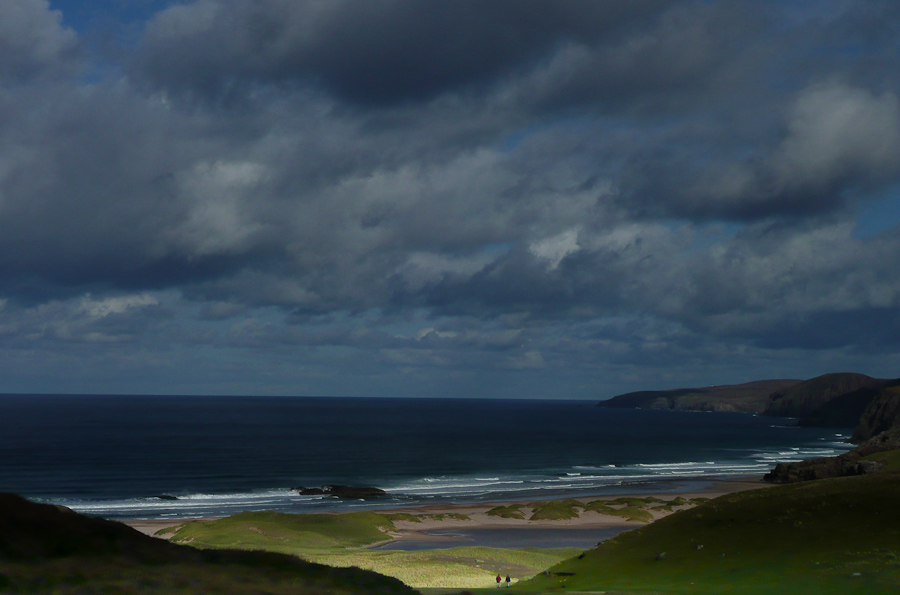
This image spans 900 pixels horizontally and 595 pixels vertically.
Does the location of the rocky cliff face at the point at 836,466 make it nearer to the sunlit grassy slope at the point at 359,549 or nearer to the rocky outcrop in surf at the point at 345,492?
the sunlit grassy slope at the point at 359,549

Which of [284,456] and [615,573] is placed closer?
[615,573]

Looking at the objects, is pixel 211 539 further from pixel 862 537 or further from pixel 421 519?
pixel 862 537

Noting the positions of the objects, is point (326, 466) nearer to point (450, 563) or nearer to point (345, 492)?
point (345, 492)

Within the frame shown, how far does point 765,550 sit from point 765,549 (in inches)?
6.1

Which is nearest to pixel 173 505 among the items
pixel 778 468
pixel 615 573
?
pixel 615 573

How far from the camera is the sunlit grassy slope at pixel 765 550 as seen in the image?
25641 mm

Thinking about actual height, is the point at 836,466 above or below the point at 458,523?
above

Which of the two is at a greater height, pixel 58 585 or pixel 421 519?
pixel 58 585

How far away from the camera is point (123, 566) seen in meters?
15.9

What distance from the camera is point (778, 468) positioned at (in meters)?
98.2

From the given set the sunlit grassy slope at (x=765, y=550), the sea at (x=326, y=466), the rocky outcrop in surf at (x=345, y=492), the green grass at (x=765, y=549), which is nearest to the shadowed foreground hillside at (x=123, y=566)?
the sunlit grassy slope at (x=765, y=550)

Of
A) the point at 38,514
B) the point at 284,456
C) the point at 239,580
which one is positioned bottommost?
the point at 284,456

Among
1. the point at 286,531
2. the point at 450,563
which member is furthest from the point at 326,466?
the point at 450,563

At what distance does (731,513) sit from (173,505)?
65420 mm
